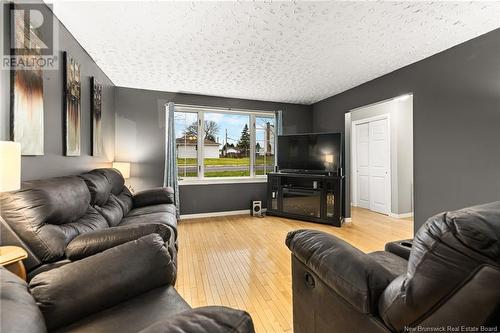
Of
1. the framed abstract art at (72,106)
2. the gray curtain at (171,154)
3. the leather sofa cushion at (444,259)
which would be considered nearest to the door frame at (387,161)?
the gray curtain at (171,154)

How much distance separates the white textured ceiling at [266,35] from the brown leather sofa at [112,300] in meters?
1.98

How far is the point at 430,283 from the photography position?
67cm

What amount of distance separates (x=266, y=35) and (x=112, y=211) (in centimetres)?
247

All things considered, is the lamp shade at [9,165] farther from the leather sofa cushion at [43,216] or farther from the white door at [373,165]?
the white door at [373,165]

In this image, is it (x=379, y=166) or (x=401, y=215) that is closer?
(x=401, y=215)

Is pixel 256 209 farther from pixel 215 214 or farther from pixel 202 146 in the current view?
pixel 202 146

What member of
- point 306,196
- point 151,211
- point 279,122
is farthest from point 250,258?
point 279,122

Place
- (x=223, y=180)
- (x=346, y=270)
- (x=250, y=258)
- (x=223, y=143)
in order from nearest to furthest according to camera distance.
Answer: (x=346, y=270) → (x=250, y=258) → (x=223, y=180) → (x=223, y=143)

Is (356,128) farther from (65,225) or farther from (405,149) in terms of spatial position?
(65,225)

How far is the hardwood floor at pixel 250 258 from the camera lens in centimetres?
191

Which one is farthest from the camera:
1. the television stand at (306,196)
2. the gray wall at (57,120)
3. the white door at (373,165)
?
the white door at (373,165)

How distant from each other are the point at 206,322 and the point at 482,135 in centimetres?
314

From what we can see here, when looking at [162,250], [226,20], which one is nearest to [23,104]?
[162,250]

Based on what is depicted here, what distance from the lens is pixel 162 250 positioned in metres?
1.25
